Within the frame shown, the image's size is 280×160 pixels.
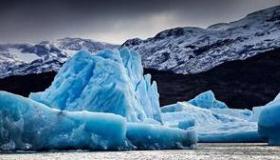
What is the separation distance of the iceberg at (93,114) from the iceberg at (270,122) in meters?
3.77

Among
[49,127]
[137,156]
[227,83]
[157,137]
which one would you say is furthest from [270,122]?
[227,83]

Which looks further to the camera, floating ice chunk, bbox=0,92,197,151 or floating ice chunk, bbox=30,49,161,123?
floating ice chunk, bbox=30,49,161,123

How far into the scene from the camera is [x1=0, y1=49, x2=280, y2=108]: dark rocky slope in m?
95.2

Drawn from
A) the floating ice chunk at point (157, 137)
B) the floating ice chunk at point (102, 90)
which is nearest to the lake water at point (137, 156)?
the floating ice chunk at point (157, 137)

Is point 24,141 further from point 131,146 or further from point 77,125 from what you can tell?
point 131,146

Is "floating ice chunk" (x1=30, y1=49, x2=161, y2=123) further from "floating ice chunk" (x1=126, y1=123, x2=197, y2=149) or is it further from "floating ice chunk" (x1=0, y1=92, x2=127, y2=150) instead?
"floating ice chunk" (x1=0, y1=92, x2=127, y2=150)

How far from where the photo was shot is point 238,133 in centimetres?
3722

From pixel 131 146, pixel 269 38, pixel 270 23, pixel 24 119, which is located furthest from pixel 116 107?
pixel 270 23

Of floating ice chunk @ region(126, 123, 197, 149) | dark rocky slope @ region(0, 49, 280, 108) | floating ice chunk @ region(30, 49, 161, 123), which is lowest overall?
dark rocky slope @ region(0, 49, 280, 108)

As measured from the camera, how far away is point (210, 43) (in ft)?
504

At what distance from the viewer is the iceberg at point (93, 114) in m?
22.9

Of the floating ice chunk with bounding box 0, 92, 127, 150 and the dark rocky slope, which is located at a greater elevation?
the floating ice chunk with bounding box 0, 92, 127, 150

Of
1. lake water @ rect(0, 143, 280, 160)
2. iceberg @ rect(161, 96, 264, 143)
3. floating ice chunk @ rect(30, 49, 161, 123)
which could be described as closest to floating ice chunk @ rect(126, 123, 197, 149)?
lake water @ rect(0, 143, 280, 160)

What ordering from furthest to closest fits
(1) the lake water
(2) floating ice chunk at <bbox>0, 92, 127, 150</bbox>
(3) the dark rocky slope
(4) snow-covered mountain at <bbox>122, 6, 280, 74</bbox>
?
(4) snow-covered mountain at <bbox>122, 6, 280, 74</bbox> < (3) the dark rocky slope < (2) floating ice chunk at <bbox>0, 92, 127, 150</bbox> < (1) the lake water
